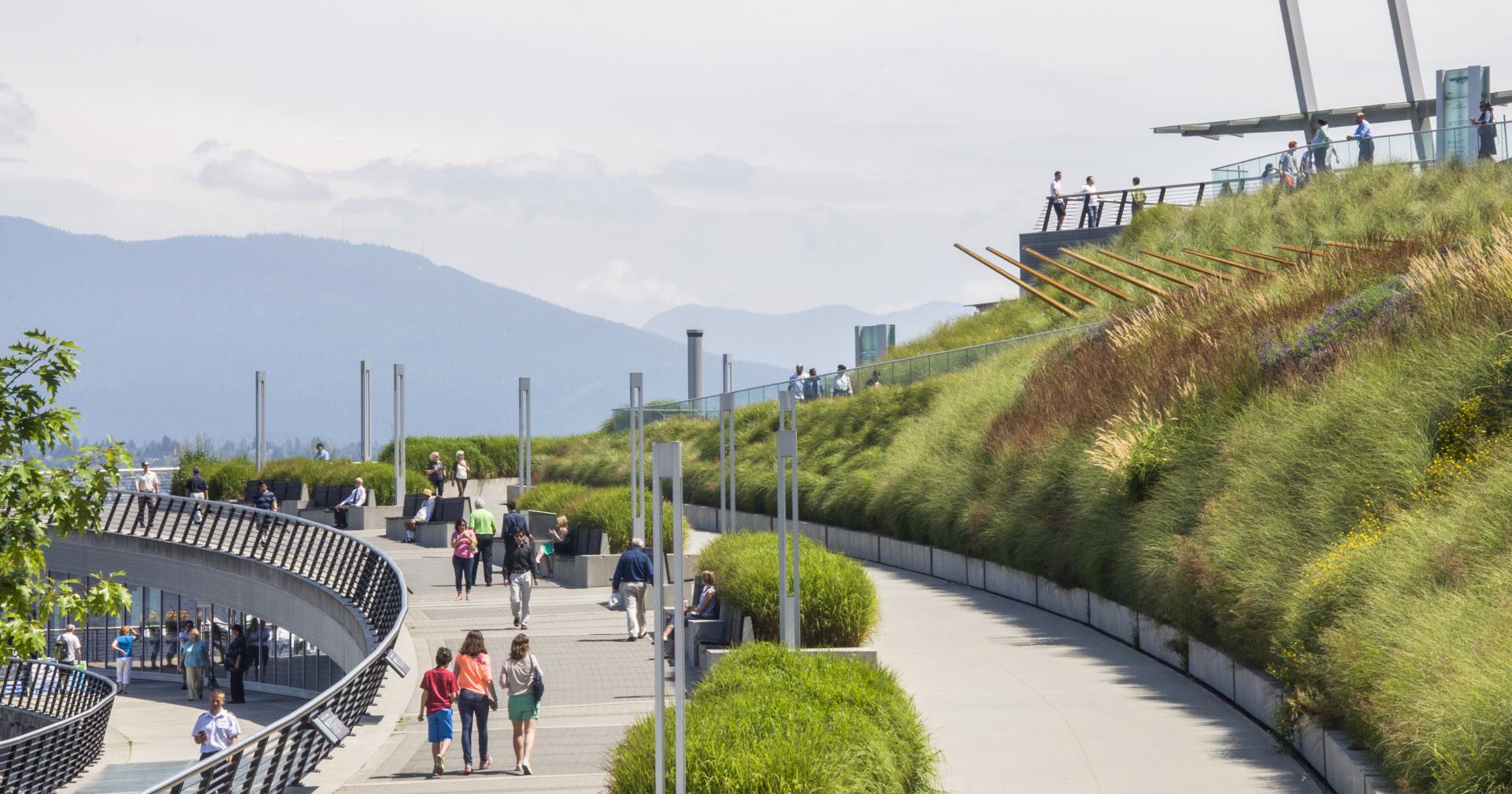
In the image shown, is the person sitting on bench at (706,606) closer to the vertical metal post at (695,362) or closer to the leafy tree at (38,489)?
the leafy tree at (38,489)

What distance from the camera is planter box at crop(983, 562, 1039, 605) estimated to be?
19750 mm

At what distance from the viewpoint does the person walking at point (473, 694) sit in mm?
13438

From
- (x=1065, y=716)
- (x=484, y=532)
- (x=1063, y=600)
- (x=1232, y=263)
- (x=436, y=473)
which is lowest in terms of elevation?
(x=1065, y=716)

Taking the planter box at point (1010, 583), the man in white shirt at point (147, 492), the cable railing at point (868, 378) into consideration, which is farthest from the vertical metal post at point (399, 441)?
the planter box at point (1010, 583)

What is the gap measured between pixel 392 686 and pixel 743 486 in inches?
686

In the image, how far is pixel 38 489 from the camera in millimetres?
13547

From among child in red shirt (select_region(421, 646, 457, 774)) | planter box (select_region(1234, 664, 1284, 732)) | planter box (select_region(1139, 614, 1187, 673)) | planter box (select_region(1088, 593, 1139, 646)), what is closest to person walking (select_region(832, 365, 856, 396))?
planter box (select_region(1088, 593, 1139, 646))

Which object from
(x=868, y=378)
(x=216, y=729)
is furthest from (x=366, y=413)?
(x=216, y=729)

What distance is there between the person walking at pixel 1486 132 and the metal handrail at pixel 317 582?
25588 mm

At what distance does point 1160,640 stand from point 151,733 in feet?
74.9

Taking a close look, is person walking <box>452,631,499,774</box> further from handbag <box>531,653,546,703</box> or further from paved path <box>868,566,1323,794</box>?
paved path <box>868,566,1323,794</box>

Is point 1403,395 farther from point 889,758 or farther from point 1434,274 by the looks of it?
point 889,758

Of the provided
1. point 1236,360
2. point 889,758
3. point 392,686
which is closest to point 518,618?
point 392,686

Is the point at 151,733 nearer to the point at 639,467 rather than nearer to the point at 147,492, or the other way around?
the point at 147,492
